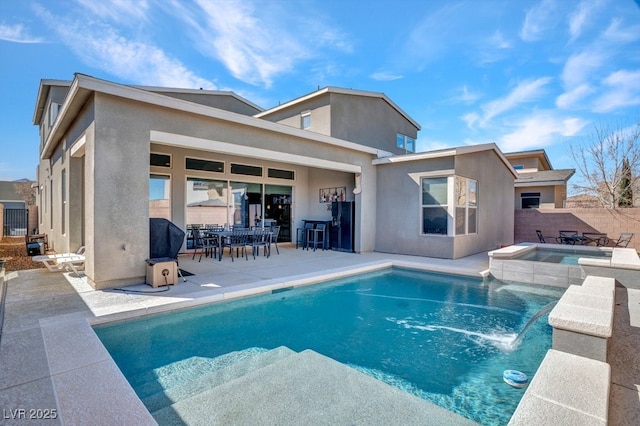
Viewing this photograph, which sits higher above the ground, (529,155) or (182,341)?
(529,155)

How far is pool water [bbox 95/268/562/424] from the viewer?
300 centimetres

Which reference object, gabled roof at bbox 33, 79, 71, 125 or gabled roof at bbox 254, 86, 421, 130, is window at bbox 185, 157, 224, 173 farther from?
gabled roof at bbox 33, 79, 71, 125

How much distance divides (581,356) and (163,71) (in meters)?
13.9

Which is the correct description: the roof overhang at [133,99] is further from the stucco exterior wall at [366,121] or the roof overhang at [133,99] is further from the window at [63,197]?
the stucco exterior wall at [366,121]

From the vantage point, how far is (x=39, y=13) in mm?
8172

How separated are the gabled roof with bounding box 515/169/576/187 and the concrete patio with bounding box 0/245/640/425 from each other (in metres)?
12.0

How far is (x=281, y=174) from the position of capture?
1177cm

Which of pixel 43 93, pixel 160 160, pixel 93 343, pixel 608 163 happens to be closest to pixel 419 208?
pixel 160 160

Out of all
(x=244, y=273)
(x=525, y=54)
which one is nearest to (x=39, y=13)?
(x=244, y=273)

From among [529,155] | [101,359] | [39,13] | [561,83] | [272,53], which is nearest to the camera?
[101,359]

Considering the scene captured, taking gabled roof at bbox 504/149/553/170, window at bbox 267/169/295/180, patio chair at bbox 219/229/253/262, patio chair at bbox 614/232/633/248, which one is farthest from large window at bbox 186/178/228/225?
gabled roof at bbox 504/149/553/170

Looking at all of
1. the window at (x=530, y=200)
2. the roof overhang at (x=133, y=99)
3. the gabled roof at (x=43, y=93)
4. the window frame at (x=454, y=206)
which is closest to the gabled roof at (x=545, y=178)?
the window at (x=530, y=200)

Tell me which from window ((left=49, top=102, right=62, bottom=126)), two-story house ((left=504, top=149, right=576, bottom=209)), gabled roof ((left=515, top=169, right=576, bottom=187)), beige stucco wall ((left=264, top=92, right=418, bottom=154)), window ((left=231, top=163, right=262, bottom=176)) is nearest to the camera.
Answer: window ((left=231, top=163, right=262, bottom=176))

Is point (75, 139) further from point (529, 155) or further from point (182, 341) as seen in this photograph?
point (529, 155)
